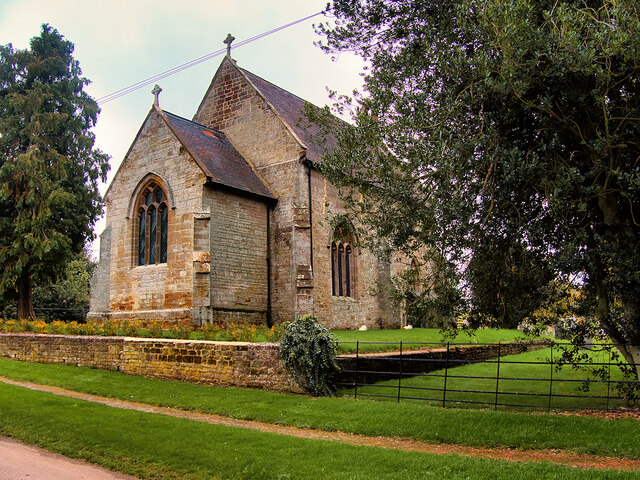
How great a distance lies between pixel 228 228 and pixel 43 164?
1201 cm

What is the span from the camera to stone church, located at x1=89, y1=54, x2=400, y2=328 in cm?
2064

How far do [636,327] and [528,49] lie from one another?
17.9ft

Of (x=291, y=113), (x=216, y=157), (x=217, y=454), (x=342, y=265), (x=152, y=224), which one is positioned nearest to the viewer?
(x=217, y=454)

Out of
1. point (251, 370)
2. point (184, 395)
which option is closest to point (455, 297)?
point (251, 370)

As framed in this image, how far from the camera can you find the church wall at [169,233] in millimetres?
20516

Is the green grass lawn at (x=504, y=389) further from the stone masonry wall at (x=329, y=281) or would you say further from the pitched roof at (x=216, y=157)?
the pitched roof at (x=216, y=157)

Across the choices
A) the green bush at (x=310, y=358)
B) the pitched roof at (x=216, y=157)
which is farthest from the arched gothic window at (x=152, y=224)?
the green bush at (x=310, y=358)

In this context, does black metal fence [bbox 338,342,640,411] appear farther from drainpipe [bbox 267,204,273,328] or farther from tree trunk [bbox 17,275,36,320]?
tree trunk [bbox 17,275,36,320]

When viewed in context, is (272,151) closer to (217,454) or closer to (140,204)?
(140,204)

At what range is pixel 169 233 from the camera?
2131 cm

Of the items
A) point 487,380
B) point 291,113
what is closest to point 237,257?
point 291,113

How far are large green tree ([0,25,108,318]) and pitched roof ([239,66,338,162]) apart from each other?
985 cm

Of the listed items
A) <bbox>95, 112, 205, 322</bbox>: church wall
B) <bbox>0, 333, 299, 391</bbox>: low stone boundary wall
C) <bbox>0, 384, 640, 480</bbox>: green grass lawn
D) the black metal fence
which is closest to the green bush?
<bbox>0, 333, 299, 391</bbox>: low stone boundary wall

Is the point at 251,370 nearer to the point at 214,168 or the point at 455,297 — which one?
the point at 455,297
